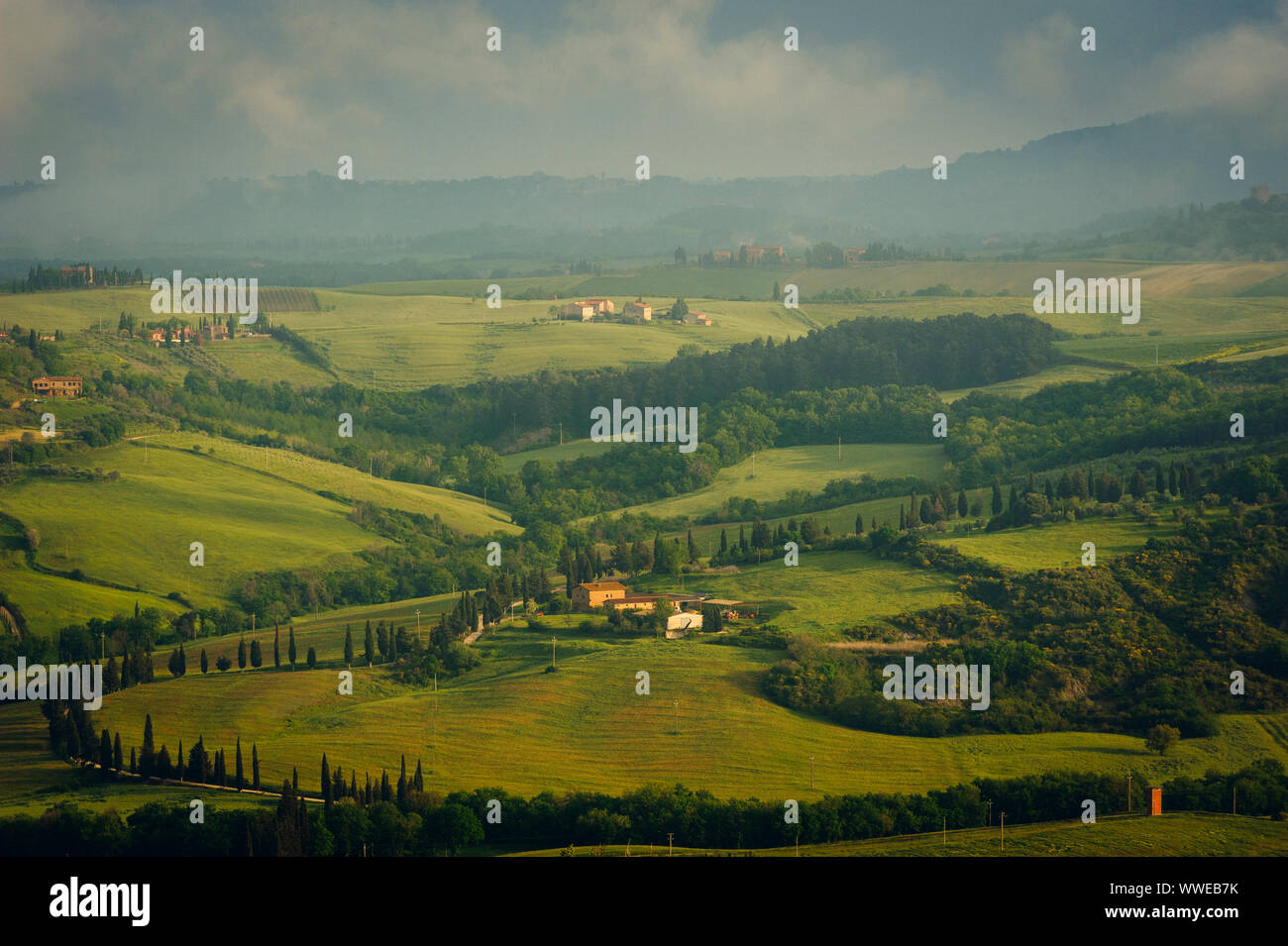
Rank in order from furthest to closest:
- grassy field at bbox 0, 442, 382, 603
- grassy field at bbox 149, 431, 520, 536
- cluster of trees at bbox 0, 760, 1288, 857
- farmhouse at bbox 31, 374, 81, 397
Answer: farmhouse at bbox 31, 374, 81, 397, grassy field at bbox 149, 431, 520, 536, grassy field at bbox 0, 442, 382, 603, cluster of trees at bbox 0, 760, 1288, 857

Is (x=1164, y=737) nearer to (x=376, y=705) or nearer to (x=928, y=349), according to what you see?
(x=376, y=705)

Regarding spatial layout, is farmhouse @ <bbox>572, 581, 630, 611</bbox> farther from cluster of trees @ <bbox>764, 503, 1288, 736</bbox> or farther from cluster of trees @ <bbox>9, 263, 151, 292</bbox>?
cluster of trees @ <bbox>9, 263, 151, 292</bbox>

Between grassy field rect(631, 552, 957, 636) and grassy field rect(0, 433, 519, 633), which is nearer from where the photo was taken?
grassy field rect(631, 552, 957, 636)

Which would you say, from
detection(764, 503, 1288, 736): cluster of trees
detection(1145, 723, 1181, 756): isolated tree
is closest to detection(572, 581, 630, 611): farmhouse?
detection(764, 503, 1288, 736): cluster of trees

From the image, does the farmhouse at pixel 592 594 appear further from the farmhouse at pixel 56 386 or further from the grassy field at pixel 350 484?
the farmhouse at pixel 56 386

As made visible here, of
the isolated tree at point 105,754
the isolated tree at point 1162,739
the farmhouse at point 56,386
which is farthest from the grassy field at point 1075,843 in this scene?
the farmhouse at point 56,386

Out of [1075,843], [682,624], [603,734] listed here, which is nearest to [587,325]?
[682,624]

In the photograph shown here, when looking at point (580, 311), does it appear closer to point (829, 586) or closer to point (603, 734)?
point (829, 586)
